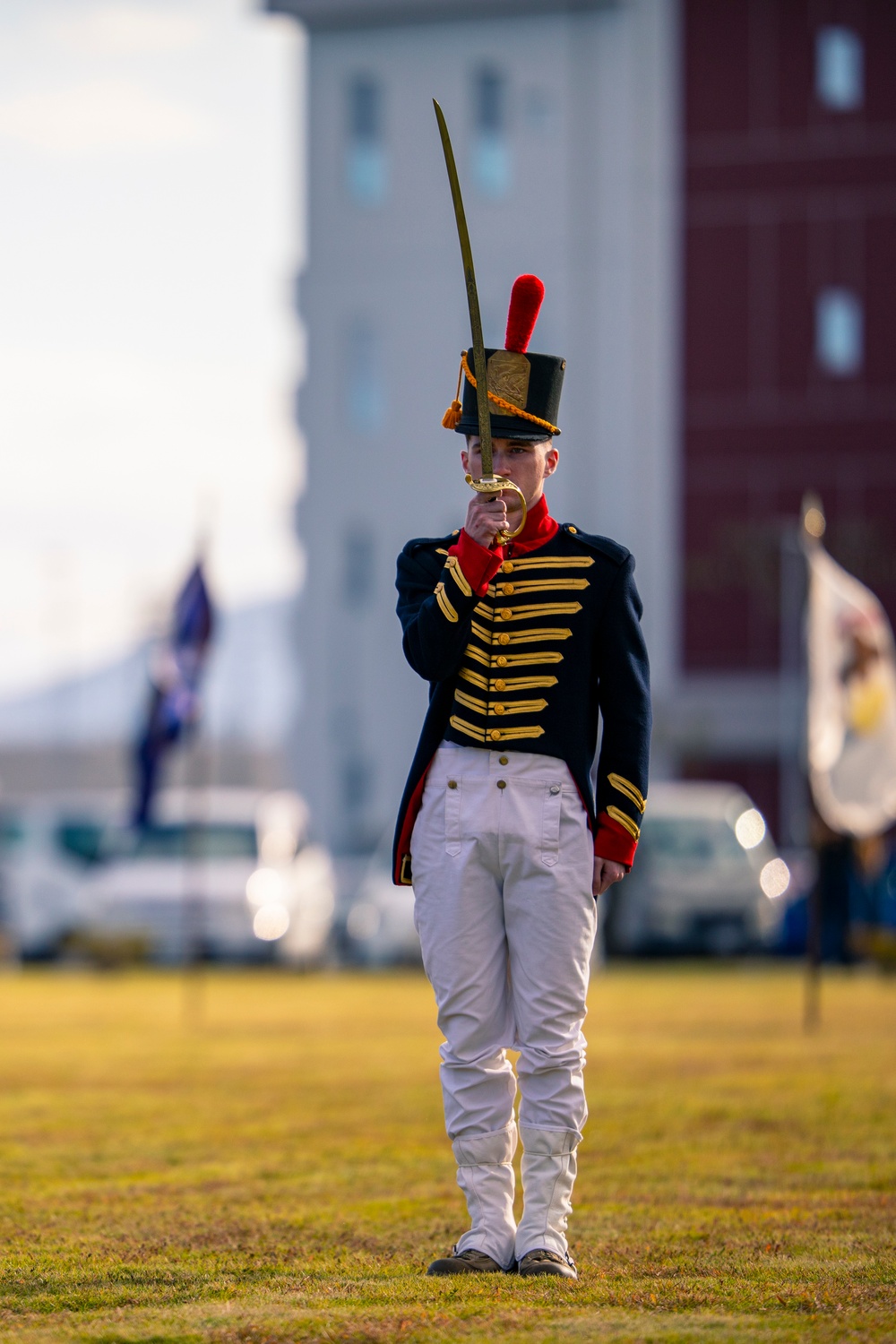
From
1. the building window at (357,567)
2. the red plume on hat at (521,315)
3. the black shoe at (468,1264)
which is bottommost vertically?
the black shoe at (468,1264)

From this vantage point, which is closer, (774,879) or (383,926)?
(383,926)

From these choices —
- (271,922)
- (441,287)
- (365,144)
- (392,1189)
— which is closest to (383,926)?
(271,922)

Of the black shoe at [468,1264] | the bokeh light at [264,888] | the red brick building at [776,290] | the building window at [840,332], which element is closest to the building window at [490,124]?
the red brick building at [776,290]

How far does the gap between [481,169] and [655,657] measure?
9677mm

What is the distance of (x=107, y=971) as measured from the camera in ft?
70.3

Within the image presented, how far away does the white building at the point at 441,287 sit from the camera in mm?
40594

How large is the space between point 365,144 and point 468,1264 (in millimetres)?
38585

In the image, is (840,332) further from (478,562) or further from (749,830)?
(478,562)

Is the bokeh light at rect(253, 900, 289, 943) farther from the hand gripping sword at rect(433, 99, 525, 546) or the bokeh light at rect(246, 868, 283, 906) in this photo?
the hand gripping sword at rect(433, 99, 525, 546)

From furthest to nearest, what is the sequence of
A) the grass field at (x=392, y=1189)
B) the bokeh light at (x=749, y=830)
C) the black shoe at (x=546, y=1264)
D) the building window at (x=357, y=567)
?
the building window at (x=357, y=567) → the bokeh light at (x=749, y=830) → the black shoe at (x=546, y=1264) → the grass field at (x=392, y=1189)

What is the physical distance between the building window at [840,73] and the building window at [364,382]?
365 inches

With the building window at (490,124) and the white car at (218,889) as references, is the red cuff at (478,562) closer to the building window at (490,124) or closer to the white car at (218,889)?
the white car at (218,889)

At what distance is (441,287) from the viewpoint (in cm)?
4081

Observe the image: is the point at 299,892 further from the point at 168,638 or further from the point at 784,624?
the point at 784,624
